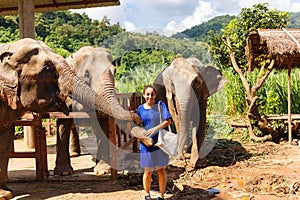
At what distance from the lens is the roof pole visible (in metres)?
7.50

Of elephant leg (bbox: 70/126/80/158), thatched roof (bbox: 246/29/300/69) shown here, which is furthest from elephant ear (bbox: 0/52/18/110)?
thatched roof (bbox: 246/29/300/69)

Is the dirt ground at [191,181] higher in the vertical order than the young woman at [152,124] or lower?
lower

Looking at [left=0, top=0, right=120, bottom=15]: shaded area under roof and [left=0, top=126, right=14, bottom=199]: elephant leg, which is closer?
[left=0, top=126, right=14, bottom=199]: elephant leg

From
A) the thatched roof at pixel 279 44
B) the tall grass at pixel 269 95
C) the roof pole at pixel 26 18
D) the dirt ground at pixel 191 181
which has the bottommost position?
the dirt ground at pixel 191 181

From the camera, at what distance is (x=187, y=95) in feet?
21.0

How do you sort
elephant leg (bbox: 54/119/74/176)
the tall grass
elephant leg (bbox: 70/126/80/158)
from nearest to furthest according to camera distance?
elephant leg (bbox: 54/119/74/176) < elephant leg (bbox: 70/126/80/158) < the tall grass

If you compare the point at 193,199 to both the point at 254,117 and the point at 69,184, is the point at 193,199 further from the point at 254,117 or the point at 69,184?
the point at 254,117

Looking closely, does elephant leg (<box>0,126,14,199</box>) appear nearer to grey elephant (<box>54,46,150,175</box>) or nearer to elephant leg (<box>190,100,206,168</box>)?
grey elephant (<box>54,46,150,175</box>)

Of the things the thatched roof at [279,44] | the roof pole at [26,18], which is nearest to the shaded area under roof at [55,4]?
the roof pole at [26,18]

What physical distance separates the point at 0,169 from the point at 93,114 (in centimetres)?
148

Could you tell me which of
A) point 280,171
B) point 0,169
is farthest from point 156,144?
point 280,171

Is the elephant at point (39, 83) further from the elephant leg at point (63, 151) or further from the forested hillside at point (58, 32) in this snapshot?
the forested hillside at point (58, 32)

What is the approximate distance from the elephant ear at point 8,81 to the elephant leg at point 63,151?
194 centimetres

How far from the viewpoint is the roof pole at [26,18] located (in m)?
7.50
